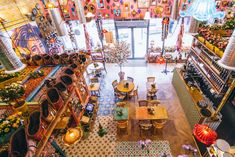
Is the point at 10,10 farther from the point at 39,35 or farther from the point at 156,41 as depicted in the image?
the point at 156,41

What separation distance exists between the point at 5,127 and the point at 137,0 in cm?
941

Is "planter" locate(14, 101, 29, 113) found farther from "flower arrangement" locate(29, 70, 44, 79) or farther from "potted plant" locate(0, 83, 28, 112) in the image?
"flower arrangement" locate(29, 70, 44, 79)

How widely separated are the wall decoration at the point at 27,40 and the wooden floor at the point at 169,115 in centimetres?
526

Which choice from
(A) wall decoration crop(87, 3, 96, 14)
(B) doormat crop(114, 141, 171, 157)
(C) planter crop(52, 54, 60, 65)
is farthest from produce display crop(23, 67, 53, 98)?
(A) wall decoration crop(87, 3, 96, 14)

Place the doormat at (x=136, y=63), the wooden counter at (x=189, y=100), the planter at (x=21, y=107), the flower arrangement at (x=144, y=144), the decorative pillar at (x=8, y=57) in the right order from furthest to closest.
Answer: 1. the doormat at (x=136, y=63)
2. the wooden counter at (x=189, y=100)
3. the flower arrangement at (x=144, y=144)
4. the planter at (x=21, y=107)
5. the decorative pillar at (x=8, y=57)

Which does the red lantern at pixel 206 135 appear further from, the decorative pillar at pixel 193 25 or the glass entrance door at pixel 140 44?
the glass entrance door at pixel 140 44

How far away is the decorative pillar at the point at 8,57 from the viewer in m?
2.94

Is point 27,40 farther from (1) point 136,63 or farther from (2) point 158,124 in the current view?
(2) point 158,124

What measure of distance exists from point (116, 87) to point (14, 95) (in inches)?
209

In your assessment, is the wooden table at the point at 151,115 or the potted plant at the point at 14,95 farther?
the wooden table at the point at 151,115

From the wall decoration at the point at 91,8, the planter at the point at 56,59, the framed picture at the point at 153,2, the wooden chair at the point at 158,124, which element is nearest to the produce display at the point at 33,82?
the planter at the point at 56,59

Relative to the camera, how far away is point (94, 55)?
11367 mm

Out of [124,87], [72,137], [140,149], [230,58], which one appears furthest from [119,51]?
[72,137]

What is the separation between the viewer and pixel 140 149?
5488mm
